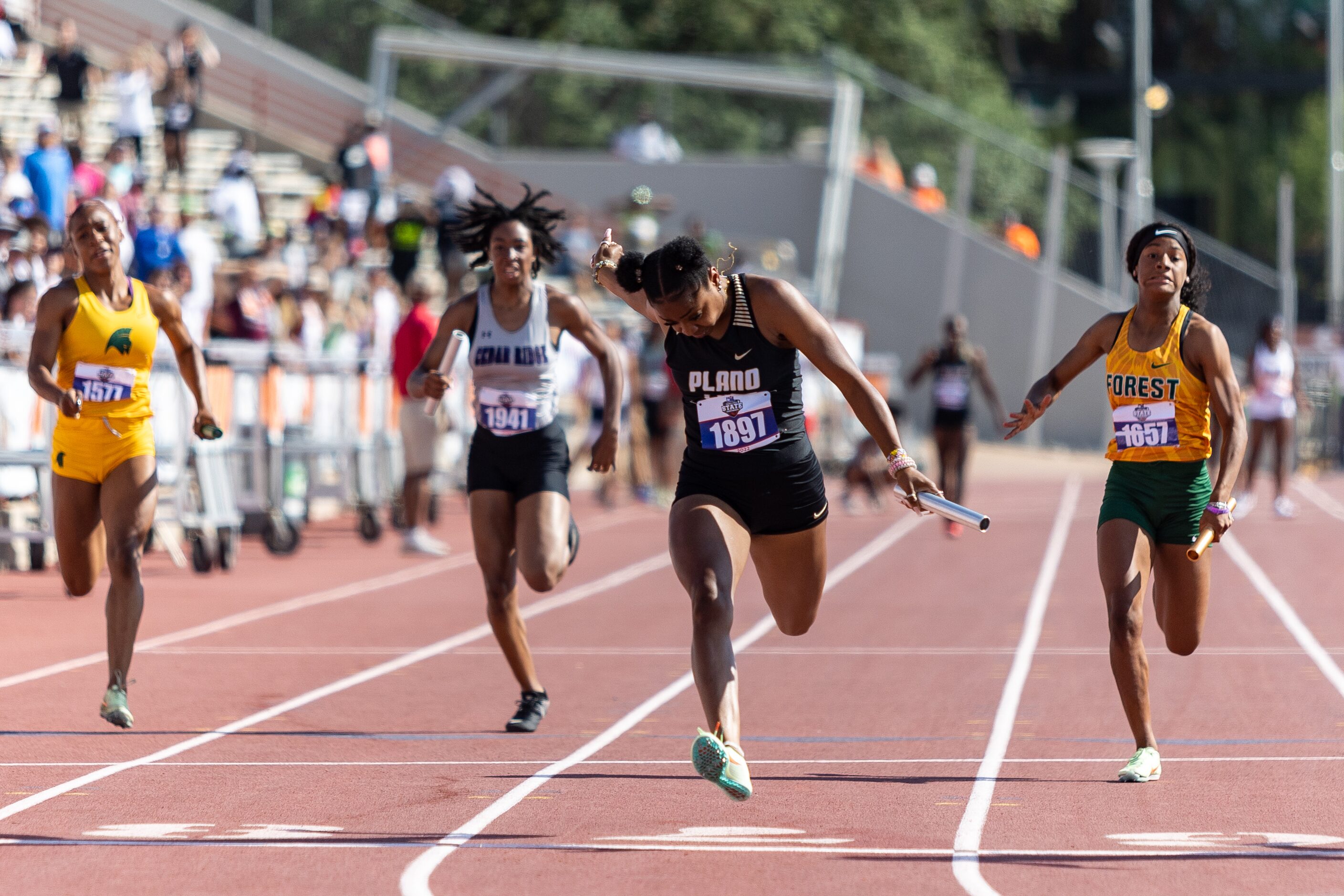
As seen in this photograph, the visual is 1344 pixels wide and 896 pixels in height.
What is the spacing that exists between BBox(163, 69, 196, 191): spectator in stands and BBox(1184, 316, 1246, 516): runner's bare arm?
821 inches

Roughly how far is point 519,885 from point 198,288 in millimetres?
15821

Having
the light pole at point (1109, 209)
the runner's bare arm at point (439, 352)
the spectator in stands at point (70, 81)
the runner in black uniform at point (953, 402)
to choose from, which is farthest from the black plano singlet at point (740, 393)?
the light pole at point (1109, 209)

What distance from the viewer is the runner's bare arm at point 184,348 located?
9117mm

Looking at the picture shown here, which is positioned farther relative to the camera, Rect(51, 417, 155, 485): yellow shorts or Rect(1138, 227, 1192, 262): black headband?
Rect(51, 417, 155, 485): yellow shorts

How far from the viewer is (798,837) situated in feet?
21.1

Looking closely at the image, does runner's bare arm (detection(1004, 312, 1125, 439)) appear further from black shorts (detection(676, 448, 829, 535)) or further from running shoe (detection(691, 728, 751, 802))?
running shoe (detection(691, 728, 751, 802))

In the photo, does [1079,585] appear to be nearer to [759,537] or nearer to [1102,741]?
[1102,741]

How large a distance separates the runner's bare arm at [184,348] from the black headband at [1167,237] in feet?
13.3

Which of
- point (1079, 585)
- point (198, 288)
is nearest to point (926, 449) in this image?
point (198, 288)

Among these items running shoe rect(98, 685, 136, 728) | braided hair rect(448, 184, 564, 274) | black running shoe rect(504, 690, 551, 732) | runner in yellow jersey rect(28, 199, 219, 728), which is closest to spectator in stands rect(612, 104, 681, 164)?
braided hair rect(448, 184, 564, 274)

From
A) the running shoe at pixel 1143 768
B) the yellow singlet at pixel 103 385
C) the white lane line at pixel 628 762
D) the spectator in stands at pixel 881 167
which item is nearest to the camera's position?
the running shoe at pixel 1143 768

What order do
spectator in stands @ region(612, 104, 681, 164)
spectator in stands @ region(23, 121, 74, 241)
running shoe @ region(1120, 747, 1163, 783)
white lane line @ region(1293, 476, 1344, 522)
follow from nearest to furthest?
running shoe @ region(1120, 747, 1163, 783) → spectator in stands @ region(23, 121, 74, 241) → white lane line @ region(1293, 476, 1344, 522) → spectator in stands @ region(612, 104, 681, 164)

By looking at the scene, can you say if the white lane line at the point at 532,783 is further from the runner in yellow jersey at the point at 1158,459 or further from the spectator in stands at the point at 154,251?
the spectator in stands at the point at 154,251

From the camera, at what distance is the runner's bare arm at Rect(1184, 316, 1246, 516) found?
740 centimetres
